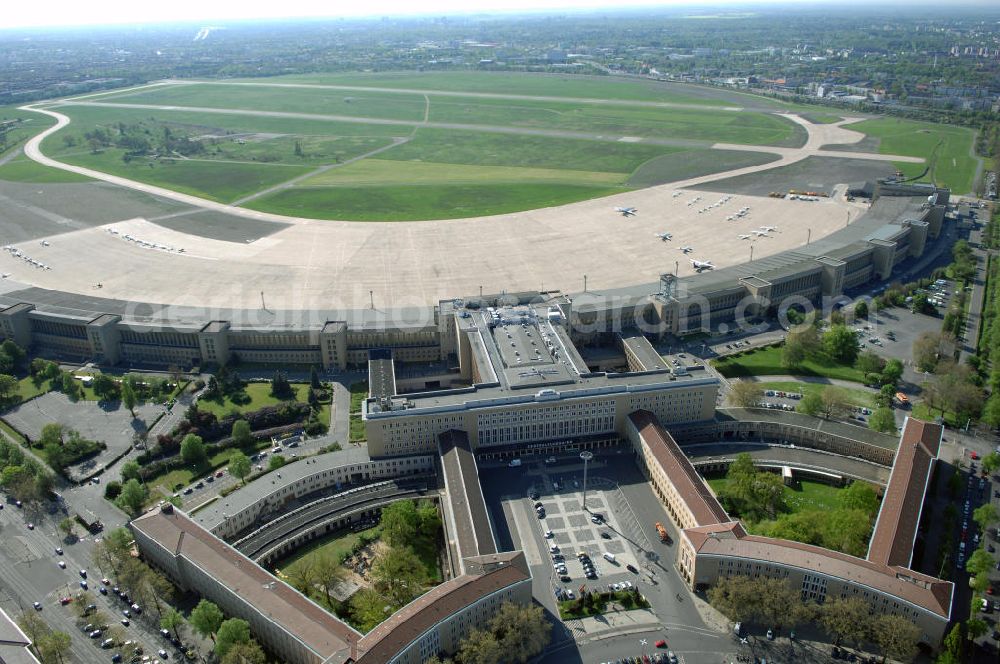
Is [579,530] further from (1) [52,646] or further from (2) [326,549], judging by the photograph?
(1) [52,646]

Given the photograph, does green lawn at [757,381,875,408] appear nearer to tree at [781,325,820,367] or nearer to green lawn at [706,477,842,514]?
tree at [781,325,820,367]

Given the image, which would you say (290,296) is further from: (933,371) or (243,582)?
(933,371)

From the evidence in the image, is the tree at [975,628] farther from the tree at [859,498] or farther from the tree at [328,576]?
the tree at [328,576]

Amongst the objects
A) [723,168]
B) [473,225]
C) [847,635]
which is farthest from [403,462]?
[723,168]

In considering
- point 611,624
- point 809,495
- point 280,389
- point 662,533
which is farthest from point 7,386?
point 809,495

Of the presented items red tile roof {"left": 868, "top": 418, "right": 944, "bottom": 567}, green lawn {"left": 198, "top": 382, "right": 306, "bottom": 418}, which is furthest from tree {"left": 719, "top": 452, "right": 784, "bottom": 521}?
green lawn {"left": 198, "top": 382, "right": 306, "bottom": 418}

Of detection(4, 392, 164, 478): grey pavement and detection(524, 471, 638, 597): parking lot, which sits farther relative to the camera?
detection(4, 392, 164, 478): grey pavement
